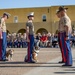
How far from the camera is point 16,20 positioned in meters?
61.5

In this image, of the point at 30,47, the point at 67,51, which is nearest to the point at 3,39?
the point at 30,47

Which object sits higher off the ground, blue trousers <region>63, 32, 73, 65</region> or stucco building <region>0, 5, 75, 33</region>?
stucco building <region>0, 5, 75, 33</region>

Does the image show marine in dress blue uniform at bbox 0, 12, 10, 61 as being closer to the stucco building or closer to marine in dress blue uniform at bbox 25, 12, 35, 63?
marine in dress blue uniform at bbox 25, 12, 35, 63

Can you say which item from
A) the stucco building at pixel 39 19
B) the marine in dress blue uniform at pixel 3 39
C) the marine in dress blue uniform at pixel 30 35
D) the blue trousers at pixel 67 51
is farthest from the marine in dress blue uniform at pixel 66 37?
the stucco building at pixel 39 19

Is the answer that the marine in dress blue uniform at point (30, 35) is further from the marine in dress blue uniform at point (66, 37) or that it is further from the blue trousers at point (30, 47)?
the marine in dress blue uniform at point (66, 37)

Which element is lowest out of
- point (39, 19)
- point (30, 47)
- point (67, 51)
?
point (67, 51)

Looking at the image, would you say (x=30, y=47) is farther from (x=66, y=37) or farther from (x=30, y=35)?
(x=66, y=37)

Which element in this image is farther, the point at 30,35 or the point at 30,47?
the point at 30,47

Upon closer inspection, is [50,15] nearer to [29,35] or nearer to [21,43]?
[21,43]

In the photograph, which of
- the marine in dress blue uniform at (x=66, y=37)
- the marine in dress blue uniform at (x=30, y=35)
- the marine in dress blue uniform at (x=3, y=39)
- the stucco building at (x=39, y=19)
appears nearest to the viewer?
the marine in dress blue uniform at (x=66, y=37)

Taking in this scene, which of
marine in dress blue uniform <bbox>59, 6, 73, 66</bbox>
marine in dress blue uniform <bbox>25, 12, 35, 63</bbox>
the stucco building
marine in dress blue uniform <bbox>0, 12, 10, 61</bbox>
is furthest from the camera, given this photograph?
the stucco building

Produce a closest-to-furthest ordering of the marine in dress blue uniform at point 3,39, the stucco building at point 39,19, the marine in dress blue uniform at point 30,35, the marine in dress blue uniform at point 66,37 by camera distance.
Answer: the marine in dress blue uniform at point 66,37
the marine in dress blue uniform at point 30,35
the marine in dress blue uniform at point 3,39
the stucco building at point 39,19

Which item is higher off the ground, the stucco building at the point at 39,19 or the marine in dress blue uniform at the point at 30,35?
the stucco building at the point at 39,19

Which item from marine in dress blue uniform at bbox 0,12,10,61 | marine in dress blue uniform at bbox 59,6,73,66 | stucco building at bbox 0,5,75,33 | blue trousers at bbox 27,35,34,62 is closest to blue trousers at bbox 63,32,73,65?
marine in dress blue uniform at bbox 59,6,73,66
